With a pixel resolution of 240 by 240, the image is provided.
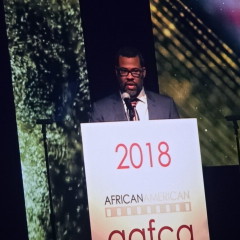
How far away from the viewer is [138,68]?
3584 mm

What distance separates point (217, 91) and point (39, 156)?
1.23m

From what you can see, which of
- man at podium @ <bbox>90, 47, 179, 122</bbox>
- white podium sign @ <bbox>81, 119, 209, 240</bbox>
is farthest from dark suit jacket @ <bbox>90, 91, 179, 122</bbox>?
white podium sign @ <bbox>81, 119, 209, 240</bbox>

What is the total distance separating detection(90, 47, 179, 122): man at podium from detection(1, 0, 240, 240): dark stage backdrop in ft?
0.17

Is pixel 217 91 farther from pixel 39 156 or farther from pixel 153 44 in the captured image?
pixel 39 156

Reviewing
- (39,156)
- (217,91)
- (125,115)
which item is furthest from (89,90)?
(217,91)

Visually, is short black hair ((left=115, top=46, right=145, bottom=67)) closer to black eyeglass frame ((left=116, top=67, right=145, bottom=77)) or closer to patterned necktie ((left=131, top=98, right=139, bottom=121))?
black eyeglass frame ((left=116, top=67, right=145, bottom=77))

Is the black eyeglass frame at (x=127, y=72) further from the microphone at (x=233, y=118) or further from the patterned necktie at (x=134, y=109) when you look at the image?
the microphone at (x=233, y=118)

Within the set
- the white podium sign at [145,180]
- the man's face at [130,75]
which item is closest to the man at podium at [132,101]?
the man's face at [130,75]

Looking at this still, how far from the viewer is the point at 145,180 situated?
318 centimetres

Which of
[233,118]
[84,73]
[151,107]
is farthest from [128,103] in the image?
[233,118]

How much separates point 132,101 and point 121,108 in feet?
0.34

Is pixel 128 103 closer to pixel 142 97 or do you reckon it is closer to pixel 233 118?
pixel 142 97

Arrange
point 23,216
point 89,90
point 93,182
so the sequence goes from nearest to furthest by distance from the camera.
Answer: point 93,182 → point 23,216 → point 89,90

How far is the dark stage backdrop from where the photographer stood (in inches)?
132
